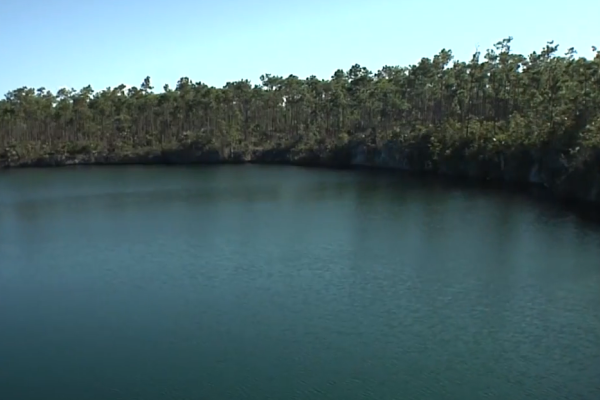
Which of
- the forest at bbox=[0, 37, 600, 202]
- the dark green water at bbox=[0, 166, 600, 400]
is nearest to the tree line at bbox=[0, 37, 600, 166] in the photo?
the forest at bbox=[0, 37, 600, 202]

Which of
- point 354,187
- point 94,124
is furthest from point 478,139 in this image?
point 94,124

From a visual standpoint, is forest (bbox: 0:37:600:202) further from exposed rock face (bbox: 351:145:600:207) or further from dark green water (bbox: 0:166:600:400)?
dark green water (bbox: 0:166:600:400)

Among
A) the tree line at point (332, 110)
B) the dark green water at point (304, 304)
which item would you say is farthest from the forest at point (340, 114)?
the dark green water at point (304, 304)

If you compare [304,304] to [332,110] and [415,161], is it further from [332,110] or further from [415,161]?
[332,110]

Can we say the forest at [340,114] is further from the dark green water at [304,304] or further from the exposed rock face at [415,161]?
the dark green water at [304,304]

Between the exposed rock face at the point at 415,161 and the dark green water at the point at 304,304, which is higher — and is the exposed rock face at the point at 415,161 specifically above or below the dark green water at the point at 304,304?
above

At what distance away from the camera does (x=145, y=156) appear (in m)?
116

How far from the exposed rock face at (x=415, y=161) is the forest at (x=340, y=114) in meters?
0.52

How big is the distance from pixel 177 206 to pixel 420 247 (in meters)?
27.0

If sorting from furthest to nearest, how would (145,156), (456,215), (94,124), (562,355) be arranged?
(94,124) < (145,156) < (456,215) < (562,355)

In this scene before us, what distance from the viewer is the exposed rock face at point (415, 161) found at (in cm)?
5531

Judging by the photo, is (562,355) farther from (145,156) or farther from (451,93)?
(145,156)

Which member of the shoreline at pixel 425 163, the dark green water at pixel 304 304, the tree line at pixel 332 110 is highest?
the tree line at pixel 332 110

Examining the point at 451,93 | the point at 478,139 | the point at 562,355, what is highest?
the point at 451,93
